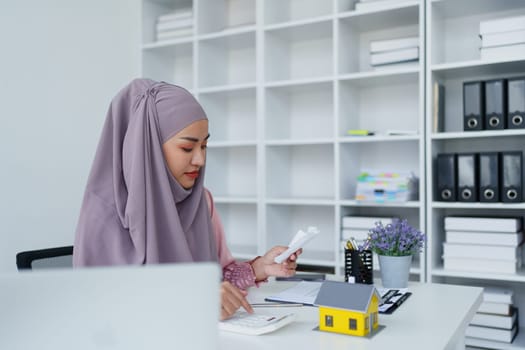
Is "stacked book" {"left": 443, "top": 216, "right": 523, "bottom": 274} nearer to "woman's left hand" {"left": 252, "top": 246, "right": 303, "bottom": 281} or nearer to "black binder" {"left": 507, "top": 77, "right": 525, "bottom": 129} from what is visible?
"black binder" {"left": 507, "top": 77, "right": 525, "bottom": 129}

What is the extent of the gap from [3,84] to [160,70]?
122 cm

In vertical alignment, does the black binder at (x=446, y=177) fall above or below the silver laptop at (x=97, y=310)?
above

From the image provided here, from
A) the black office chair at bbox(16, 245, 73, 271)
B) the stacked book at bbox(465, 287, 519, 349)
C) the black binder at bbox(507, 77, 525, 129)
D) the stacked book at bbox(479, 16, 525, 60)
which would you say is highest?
the stacked book at bbox(479, 16, 525, 60)

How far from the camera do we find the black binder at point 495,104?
242cm

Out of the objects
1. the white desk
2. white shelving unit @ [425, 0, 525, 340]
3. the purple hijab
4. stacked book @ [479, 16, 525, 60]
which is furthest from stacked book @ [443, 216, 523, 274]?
the purple hijab

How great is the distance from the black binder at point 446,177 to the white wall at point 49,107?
1902 millimetres

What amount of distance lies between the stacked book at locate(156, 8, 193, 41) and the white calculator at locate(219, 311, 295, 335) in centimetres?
246

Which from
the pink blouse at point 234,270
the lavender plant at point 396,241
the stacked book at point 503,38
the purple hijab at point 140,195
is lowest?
the pink blouse at point 234,270

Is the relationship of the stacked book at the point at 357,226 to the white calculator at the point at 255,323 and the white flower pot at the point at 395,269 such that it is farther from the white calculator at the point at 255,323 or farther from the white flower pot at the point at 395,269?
the white calculator at the point at 255,323

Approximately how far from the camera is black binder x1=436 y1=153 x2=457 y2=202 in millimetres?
2510

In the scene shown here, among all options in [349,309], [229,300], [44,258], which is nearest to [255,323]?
[229,300]

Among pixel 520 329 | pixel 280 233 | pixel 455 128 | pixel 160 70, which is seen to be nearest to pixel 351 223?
pixel 280 233

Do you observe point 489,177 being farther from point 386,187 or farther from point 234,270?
point 234,270

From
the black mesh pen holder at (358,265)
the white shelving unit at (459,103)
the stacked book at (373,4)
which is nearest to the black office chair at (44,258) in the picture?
the black mesh pen holder at (358,265)
